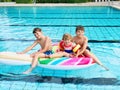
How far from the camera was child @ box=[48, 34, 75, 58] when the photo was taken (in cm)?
519

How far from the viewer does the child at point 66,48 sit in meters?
5.19

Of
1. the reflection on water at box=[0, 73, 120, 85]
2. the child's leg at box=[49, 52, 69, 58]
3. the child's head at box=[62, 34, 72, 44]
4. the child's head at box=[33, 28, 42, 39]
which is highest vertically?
the child's head at box=[33, 28, 42, 39]

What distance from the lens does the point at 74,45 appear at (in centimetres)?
536

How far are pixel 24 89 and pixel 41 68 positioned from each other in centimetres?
104

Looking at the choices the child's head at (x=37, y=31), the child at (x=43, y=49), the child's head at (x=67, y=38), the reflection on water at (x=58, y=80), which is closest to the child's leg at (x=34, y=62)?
the child at (x=43, y=49)

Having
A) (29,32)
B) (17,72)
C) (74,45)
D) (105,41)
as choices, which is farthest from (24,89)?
(29,32)

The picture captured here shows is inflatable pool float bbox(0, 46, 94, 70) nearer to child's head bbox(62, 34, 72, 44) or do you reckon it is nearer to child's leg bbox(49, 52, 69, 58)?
child's leg bbox(49, 52, 69, 58)

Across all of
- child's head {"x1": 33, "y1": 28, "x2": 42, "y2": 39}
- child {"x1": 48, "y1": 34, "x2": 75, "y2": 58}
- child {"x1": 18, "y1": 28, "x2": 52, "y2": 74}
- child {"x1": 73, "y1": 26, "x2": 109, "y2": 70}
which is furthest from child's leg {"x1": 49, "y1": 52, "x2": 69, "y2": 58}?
child's head {"x1": 33, "y1": 28, "x2": 42, "y2": 39}

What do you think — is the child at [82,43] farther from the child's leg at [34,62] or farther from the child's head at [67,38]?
the child's leg at [34,62]

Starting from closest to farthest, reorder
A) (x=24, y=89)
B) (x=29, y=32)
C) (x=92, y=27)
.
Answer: (x=24, y=89) < (x=29, y=32) < (x=92, y=27)

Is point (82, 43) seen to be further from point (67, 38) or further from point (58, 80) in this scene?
point (58, 80)

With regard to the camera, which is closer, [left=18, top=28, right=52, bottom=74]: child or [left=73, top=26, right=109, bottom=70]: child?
[left=18, top=28, right=52, bottom=74]: child

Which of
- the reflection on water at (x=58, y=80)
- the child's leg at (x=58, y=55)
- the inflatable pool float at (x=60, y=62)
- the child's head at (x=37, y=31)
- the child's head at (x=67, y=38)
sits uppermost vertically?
the child's head at (x=37, y=31)

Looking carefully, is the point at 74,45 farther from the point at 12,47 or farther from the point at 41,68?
the point at 12,47
